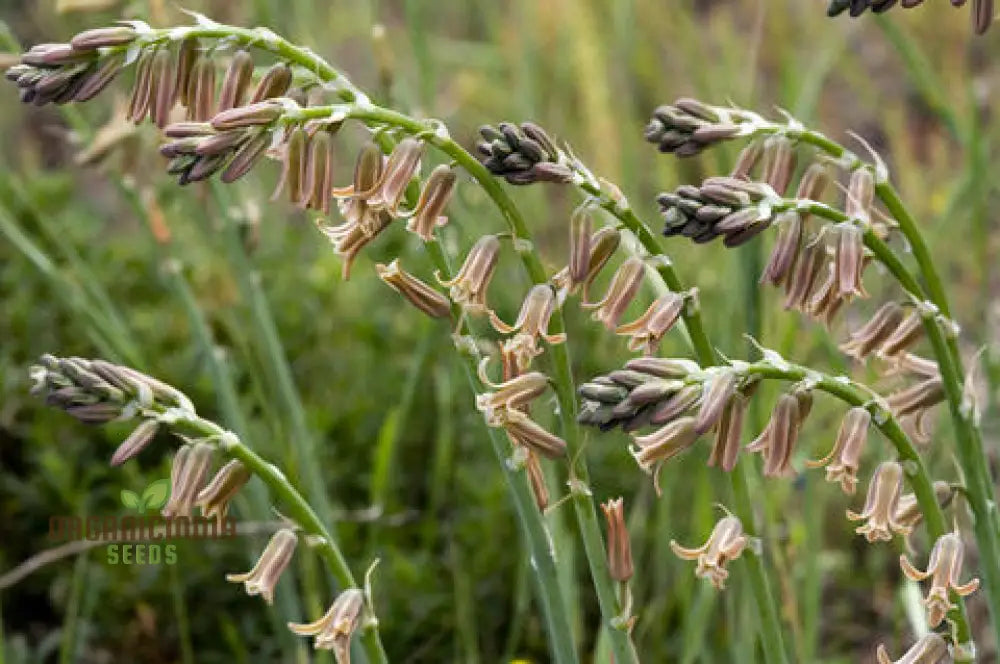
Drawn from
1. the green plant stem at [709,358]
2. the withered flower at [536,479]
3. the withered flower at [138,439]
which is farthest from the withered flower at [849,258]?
the withered flower at [138,439]

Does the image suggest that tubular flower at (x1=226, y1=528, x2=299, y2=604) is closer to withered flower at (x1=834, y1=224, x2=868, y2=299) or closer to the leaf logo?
the leaf logo

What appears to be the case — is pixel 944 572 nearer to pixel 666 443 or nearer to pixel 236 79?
pixel 666 443

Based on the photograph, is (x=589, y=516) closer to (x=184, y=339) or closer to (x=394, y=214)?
(x=394, y=214)

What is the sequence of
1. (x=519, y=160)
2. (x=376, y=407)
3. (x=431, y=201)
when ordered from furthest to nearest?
(x=376, y=407) < (x=431, y=201) < (x=519, y=160)

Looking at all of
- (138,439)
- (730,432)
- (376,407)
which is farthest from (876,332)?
(376,407)

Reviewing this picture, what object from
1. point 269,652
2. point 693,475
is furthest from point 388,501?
point 693,475

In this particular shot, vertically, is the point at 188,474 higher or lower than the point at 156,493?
higher

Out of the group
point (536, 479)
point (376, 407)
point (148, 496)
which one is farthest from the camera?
point (376, 407)
